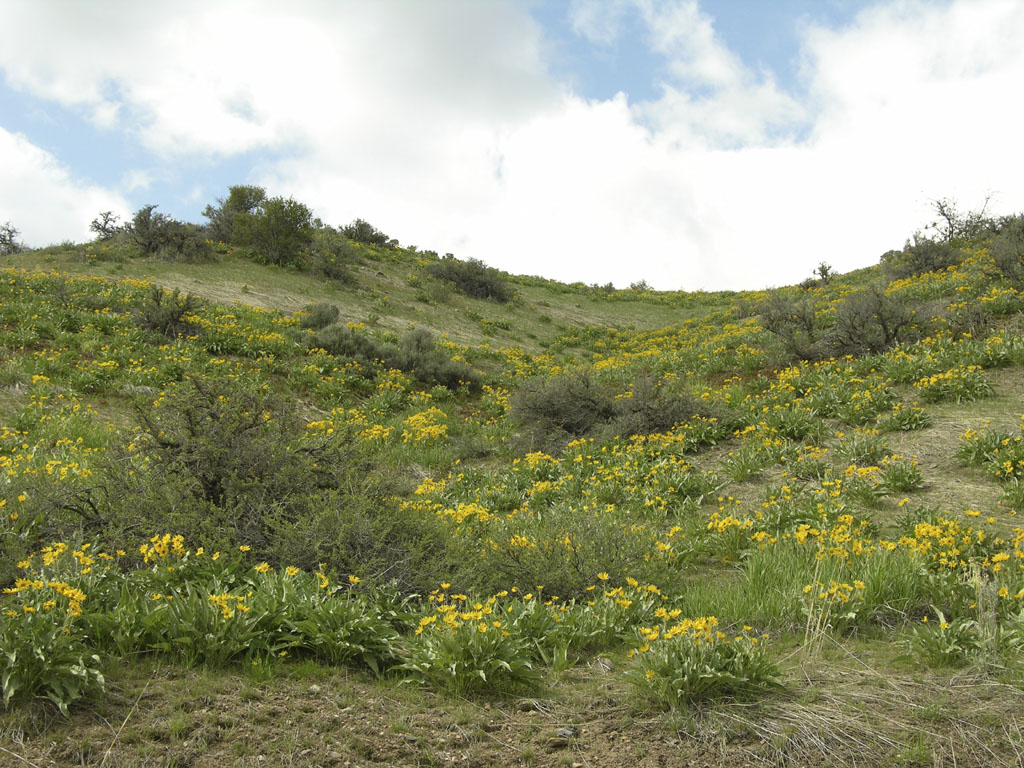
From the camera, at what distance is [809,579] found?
14.2 feet

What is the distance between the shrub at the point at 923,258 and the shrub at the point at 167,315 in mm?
19292

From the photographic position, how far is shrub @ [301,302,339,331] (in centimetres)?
1576

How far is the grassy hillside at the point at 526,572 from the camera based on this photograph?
2.72 m

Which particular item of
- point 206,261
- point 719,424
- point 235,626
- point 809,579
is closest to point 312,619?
point 235,626

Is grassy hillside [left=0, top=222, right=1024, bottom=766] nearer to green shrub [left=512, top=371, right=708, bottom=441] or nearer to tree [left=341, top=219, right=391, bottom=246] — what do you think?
green shrub [left=512, top=371, right=708, bottom=441]

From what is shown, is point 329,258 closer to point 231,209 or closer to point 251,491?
point 231,209

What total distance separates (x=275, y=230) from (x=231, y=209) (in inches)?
163

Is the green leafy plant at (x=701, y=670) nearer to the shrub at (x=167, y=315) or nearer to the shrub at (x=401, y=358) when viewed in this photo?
the shrub at (x=401, y=358)

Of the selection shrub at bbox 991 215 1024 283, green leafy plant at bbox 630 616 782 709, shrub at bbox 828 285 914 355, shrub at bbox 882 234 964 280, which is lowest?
green leafy plant at bbox 630 616 782 709

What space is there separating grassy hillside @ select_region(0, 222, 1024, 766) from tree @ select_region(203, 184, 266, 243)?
13923 mm

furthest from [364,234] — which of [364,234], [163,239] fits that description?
[163,239]

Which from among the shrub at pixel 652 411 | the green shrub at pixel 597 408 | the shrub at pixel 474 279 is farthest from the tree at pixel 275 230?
the shrub at pixel 652 411

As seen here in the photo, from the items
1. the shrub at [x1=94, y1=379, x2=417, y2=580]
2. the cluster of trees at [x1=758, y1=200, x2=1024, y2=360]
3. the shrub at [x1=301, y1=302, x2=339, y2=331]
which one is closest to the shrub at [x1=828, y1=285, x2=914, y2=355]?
the cluster of trees at [x1=758, y1=200, x2=1024, y2=360]

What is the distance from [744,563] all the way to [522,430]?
645 cm
